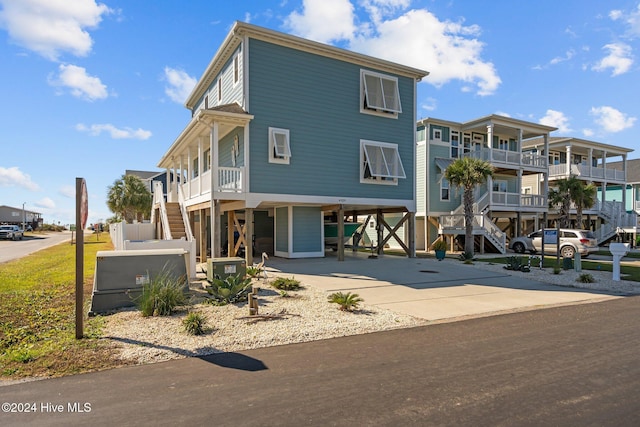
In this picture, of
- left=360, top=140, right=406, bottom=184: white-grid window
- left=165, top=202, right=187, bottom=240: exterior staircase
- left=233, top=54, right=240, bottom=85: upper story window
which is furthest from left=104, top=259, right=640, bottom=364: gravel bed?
left=233, top=54, right=240, bottom=85: upper story window

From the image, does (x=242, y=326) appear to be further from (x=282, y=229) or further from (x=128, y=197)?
(x=128, y=197)

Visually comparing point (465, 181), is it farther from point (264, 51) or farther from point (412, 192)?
point (264, 51)

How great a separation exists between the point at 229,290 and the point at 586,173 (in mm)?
32838

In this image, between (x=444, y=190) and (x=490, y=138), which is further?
(x=444, y=190)

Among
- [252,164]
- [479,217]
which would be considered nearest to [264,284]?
[252,164]

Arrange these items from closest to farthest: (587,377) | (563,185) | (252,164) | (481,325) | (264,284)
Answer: (587,377), (481,325), (264,284), (252,164), (563,185)

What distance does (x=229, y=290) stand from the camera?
823cm

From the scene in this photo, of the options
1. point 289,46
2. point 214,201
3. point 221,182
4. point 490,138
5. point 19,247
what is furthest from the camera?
point 19,247

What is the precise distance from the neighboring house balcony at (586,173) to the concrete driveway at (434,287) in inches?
834

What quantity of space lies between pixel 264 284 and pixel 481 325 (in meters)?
5.62

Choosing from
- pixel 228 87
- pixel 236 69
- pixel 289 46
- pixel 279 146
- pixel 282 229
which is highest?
pixel 289 46

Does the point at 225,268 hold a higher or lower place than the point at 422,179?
lower

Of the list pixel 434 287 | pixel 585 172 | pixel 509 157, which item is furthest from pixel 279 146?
pixel 585 172

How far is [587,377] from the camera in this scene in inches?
176
